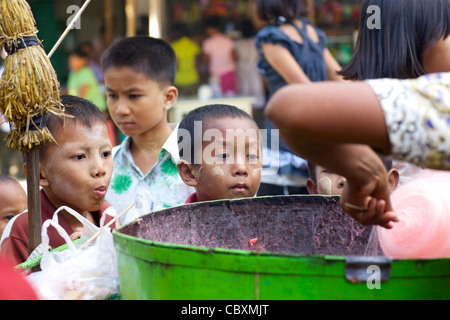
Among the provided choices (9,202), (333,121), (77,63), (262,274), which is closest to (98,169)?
(9,202)

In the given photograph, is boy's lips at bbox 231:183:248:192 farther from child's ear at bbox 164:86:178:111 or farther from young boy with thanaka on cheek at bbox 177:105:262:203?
child's ear at bbox 164:86:178:111

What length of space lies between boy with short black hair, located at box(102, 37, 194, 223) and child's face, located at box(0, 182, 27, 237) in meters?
0.43

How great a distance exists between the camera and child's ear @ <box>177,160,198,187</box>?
8.02 feet

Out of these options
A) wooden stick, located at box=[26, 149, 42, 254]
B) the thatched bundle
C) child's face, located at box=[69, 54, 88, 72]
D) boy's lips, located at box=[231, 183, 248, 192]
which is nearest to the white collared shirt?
boy's lips, located at box=[231, 183, 248, 192]

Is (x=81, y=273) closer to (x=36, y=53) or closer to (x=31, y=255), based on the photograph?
(x=31, y=255)

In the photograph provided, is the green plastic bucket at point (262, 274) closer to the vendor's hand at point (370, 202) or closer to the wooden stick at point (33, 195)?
the vendor's hand at point (370, 202)

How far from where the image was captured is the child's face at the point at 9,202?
275cm

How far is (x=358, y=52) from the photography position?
2262mm

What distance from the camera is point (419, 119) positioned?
105cm

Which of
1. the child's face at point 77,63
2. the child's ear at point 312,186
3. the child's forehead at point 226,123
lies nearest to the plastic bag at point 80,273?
→ the child's forehead at point 226,123

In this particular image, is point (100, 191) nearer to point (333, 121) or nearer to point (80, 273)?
point (80, 273)

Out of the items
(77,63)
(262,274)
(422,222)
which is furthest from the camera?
(77,63)

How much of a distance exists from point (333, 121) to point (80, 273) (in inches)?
32.8

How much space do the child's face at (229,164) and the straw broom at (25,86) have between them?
740mm
